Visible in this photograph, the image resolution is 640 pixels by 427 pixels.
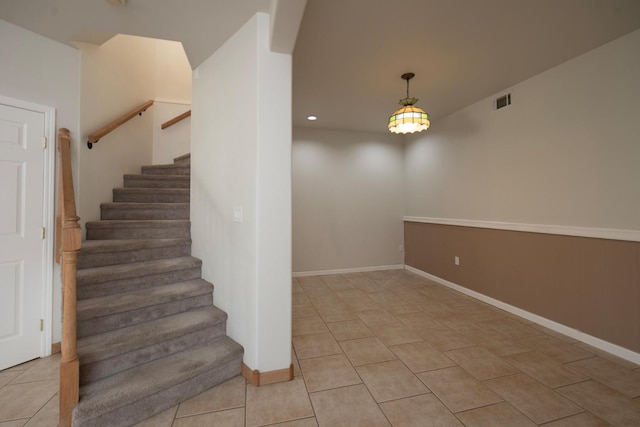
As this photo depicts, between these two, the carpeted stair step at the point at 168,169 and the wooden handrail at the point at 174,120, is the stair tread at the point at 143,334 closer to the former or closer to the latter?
the carpeted stair step at the point at 168,169

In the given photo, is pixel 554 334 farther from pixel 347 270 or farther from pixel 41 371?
pixel 41 371

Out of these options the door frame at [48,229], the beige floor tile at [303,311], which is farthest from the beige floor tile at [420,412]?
the door frame at [48,229]

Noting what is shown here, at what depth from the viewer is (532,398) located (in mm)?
1907

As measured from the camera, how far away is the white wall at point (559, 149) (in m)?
2.45

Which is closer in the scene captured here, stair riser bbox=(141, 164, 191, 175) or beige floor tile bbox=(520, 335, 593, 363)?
beige floor tile bbox=(520, 335, 593, 363)

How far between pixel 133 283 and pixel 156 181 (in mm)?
1742

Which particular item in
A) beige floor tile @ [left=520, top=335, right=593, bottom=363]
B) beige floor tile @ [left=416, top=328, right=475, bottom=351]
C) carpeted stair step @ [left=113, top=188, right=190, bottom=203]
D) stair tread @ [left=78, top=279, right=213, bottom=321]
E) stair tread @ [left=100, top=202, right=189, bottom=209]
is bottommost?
beige floor tile @ [left=520, top=335, right=593, bottom=363]

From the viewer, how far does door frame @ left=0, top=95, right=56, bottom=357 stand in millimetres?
2379

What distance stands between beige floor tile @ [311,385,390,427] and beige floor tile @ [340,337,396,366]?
0.37 m

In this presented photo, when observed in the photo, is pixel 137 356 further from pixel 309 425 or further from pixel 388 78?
pixel 388 78

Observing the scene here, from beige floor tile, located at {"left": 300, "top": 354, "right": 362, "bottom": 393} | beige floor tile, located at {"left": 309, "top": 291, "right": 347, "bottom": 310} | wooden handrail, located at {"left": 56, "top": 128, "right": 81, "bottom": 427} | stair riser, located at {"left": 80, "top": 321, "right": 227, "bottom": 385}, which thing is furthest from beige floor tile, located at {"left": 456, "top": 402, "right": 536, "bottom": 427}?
wooden handrail, located at {"left": 56, "top": 128, "right": 81, "bottom": 427}

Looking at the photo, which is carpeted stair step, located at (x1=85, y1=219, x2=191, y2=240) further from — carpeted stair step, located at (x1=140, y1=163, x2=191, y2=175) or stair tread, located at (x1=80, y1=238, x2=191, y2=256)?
carpeted stair step, located at (x1=140, y1=163, x2=191, y2=175)

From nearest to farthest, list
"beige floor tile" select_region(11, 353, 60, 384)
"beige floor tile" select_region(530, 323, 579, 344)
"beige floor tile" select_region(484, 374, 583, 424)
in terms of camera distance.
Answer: "beige floor tile" select_region(484, 374, 583, 424) → "beige floor tile" select_region(11, 353, 60, 384) → "beige floor tile" select_region(530, 323, 579, 344)

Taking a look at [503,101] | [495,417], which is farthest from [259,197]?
[503,101]
